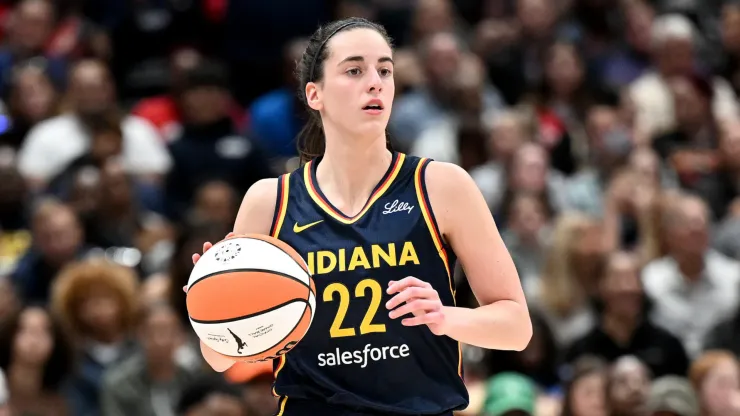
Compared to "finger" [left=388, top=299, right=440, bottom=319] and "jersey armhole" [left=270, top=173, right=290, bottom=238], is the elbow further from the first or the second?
"jersey armhole" [left=270, top=173, right=290, bottom=238]

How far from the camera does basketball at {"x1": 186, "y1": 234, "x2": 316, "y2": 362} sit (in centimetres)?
418

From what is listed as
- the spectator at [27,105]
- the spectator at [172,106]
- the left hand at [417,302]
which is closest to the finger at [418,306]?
the left hand at [417,302]

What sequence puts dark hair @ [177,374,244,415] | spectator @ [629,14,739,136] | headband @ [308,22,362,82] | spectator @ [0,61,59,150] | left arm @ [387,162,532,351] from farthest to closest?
spectator @ [629,14,739,136], spectator @ [0,61,59,150], dark hair @ [177,374,244,415], headband @ [308,22,362,82], left arm @ [387,162,532,351]

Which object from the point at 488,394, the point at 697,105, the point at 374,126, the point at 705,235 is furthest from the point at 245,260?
the point at 697,105

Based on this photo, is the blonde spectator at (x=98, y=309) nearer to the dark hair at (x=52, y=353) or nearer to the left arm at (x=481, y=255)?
the dark hair at (x=52, y=353)

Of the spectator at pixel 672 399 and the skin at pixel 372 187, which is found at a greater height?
the skin at pixel 372 187

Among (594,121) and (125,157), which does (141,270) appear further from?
(594,121)

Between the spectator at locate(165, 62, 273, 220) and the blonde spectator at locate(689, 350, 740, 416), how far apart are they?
13.7ft

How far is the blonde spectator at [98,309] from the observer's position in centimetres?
872

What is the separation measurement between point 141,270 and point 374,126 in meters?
5.51

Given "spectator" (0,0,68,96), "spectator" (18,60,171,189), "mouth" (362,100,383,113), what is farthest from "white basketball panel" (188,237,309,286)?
"spectator" (0,0,68,96)

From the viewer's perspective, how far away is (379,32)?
15.1 feet

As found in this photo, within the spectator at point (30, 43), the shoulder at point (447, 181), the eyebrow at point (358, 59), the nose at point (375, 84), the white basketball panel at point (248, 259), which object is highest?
the spectator at point (30, 43)

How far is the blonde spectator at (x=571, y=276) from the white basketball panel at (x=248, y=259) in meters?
5.38
